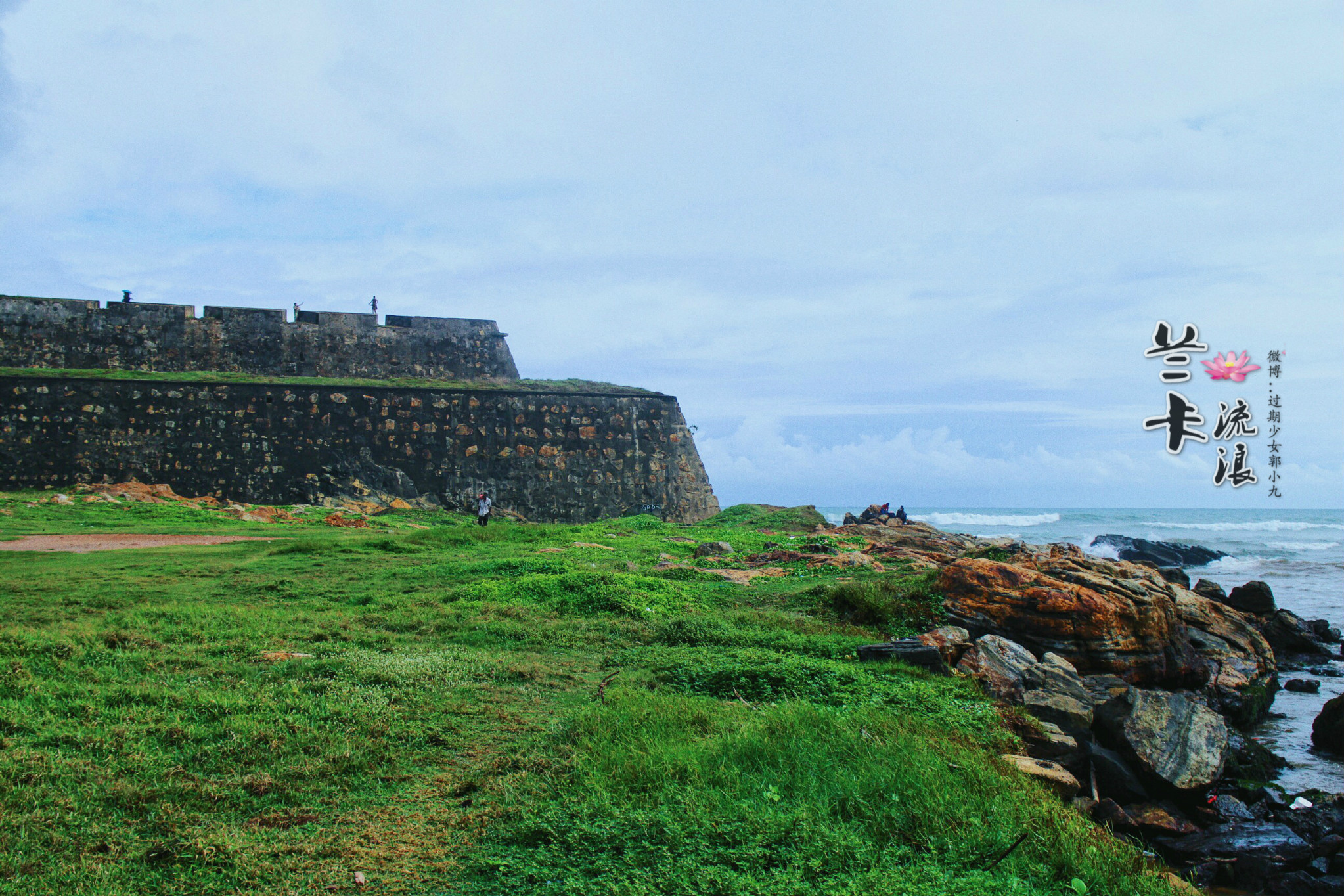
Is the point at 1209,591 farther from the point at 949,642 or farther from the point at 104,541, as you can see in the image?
the point at 104,541

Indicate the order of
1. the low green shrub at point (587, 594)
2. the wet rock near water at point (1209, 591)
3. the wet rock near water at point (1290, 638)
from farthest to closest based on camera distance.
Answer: the wet rock near water at point (1209, 591) < the wet rock near water at point (1290, 638) < the low green shrub at point (587, 594)

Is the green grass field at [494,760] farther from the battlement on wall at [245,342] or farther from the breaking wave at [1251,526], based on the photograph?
the breaking wave at [1251,526]

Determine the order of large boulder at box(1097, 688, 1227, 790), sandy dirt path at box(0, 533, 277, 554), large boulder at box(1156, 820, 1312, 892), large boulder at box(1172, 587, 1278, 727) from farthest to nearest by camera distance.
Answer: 1. sandy dirt path at box(0, 533, 277, 554)
2. large boulder at box(1172, 587, 1278, 727)
3. large boulder at box(1097, 688, 1227, 790)
4. large boulder at box(1156, 820, 1312, 892)

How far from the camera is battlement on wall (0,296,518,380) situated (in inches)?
720

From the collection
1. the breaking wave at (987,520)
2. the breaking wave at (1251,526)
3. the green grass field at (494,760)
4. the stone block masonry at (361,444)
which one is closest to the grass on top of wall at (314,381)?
the stone block masonry at (361,444)

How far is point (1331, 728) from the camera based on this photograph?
7.00m

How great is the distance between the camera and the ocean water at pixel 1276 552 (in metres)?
7.09

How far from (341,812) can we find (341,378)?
18429 millimetres

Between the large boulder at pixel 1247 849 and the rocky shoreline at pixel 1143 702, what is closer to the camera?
the large boulder at pixel 1247 849

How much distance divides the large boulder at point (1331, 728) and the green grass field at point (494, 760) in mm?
3529

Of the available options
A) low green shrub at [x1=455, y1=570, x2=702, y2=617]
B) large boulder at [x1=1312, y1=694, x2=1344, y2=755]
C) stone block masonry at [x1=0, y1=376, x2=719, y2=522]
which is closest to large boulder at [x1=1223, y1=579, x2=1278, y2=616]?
large boulder at [x1=1312, y1=694, x2=1344, y2=755]

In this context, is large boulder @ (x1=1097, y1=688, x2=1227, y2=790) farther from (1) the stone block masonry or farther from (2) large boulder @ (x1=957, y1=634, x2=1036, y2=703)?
(1) the stone block masonry

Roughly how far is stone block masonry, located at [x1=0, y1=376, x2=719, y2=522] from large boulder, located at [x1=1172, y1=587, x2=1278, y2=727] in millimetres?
13648

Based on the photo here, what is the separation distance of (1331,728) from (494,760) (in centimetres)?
749
